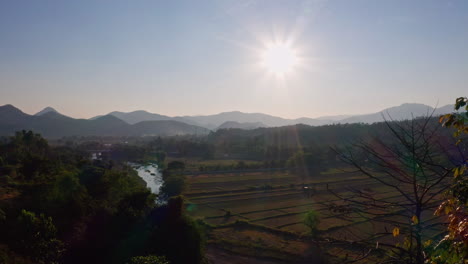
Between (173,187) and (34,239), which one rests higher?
(34,239)

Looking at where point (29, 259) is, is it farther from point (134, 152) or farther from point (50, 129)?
point (50, 129)

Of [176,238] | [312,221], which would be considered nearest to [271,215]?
[312,221]

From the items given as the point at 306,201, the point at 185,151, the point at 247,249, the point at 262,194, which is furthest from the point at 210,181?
the point at 185,151

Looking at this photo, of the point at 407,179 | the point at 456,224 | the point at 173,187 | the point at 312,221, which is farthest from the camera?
the point at 173,187

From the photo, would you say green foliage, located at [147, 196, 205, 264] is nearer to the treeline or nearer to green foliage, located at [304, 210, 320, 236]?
the treeline

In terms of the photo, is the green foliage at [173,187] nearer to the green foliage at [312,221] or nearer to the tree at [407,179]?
the green foliage at [312,221]

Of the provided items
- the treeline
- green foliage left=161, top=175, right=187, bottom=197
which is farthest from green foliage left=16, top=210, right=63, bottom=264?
green foliage left=161, top=175, right=187, bottom=197

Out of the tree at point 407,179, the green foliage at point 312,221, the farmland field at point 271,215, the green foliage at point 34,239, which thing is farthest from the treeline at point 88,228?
the green foliage at point 312,221

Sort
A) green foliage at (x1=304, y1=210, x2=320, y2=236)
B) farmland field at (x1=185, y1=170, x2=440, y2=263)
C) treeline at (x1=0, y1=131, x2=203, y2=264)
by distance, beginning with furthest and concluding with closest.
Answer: green foliage at (x1=304, y1=210, x2=320, y2=236) < farmland field at (x1=185, y1=170, x2=440, y2=263) < treeline at (x1=0, y1=131, x2=203, y2=264)

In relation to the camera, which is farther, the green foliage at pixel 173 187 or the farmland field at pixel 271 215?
the green foliage at pixel 173 187

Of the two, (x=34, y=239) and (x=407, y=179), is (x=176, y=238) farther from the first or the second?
(x=407, y=179)

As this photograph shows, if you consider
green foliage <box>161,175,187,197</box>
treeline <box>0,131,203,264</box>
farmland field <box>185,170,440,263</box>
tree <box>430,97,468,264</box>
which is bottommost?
farmland field <box>185,170,440,263</box>
